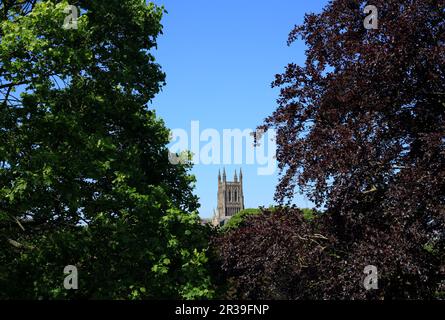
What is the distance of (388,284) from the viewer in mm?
17547

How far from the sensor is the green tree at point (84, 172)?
1833 centimetres

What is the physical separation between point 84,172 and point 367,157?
30.1 feet

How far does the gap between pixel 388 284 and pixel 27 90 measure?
1344cm

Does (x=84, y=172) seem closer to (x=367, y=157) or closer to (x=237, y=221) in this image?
(x=367, y=157)

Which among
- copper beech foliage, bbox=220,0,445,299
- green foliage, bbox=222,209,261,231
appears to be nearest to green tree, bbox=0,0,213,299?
copper beech foliage, bbox=220,0,445,299

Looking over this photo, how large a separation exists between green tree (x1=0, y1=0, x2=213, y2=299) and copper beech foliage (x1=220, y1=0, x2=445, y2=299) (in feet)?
11.4

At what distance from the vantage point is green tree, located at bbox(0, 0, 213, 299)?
18.3 meters

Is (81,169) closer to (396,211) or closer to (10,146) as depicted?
(10,146)

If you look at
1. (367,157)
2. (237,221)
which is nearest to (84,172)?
(367,157)

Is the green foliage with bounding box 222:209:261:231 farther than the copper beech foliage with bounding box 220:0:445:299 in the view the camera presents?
Yes

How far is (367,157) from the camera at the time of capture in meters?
16.8

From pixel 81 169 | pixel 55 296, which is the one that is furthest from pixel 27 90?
pixel 55 296

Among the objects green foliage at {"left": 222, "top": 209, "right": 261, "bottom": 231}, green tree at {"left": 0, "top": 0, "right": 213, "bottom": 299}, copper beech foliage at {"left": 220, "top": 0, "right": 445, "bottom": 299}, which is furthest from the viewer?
green foliage at {"left": 222, "top": 209, "right": 261, "bottom": 231}

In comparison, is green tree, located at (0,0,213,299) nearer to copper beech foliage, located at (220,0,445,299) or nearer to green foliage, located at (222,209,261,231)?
copper beech foliage, located at (220,0,445,299)
